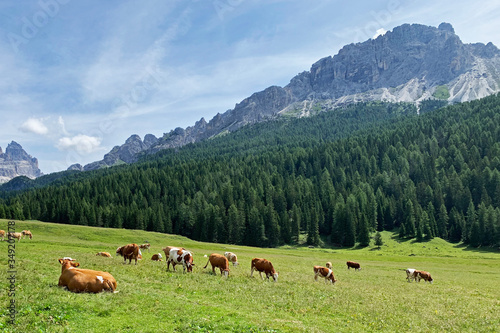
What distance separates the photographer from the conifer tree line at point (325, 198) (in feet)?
395

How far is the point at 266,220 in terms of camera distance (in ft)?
407

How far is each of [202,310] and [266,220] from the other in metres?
108

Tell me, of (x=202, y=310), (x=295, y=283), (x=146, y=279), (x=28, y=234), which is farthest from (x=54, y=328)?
(x=28, y=234)

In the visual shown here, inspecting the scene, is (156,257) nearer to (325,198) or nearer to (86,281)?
(86,281)

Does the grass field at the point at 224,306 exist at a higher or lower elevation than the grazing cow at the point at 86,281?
lower

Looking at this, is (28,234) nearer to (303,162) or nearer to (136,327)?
(136,327)

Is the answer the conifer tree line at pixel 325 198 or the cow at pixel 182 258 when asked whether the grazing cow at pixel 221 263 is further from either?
the conifer tree line at pixel 325 198

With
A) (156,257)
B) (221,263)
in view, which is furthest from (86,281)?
(156,257)

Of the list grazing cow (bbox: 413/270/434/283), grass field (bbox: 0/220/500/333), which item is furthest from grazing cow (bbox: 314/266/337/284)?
grazing cow (bbox: 413/270/434/283)

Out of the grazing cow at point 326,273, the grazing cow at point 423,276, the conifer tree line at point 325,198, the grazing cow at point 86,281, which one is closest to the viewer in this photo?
the grazing cow at point 86,281

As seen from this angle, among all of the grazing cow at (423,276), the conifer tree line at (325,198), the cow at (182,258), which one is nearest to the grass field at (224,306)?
the cow at (182,258)

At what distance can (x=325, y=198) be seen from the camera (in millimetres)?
148250

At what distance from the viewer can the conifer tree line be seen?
395 ft

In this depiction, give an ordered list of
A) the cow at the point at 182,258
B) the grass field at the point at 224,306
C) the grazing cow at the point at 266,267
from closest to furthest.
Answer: the grass field at the point at 224,306 < the cow at the point at 182,258 < the grazing cow at the point at 266,267
